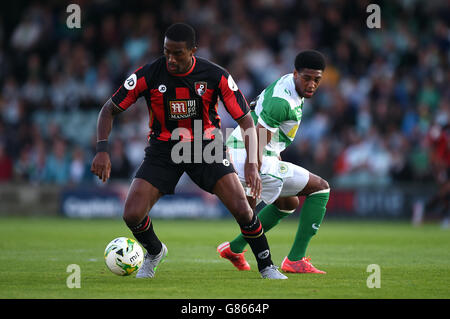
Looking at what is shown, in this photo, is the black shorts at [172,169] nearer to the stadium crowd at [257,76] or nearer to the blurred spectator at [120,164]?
the stadium crowd at [257,76]

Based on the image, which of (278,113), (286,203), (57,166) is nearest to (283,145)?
(278,113)

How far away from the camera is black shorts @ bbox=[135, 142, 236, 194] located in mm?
7879

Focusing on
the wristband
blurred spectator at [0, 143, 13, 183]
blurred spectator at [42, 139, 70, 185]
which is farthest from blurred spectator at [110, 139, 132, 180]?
the wristband

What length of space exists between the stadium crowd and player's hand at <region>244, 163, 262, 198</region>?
1097cm

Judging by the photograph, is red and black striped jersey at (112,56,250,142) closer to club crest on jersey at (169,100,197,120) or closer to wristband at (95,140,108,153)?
club crest on jersey at (169,100,197,120)

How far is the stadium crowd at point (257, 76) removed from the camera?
19984mm

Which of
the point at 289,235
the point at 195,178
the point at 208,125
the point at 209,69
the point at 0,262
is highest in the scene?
the point at 209,69

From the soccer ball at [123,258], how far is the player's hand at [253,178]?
155 cm

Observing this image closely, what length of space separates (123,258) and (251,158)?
1.81 meters

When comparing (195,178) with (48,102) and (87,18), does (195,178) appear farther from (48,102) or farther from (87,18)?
(87,18)

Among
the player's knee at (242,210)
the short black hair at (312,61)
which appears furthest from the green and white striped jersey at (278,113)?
the player's knee at (242,210)
